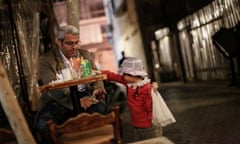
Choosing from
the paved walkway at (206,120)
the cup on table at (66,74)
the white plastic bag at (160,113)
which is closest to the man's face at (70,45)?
the cup on table at (66,74)

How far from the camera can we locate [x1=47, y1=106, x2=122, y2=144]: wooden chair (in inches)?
135

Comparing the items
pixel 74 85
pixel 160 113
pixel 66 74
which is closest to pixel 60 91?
pixel 66 74

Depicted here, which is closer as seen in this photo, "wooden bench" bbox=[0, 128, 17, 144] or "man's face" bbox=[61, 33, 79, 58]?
"wooden bench" bbox=[0, 128, 17, 144]

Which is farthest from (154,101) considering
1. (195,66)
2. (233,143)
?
(195,66)

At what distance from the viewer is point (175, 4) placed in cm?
2003

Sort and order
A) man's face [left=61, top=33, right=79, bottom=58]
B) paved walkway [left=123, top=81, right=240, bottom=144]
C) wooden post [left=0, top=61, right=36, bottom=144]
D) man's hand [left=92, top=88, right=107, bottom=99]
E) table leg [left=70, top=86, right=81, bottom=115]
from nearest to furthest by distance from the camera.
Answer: wooden post [left=0, top=61, right=36, bottom=144] < table leg [left=70, top=86, right=81, bottom=115] < man's face [left=61, top=33, right=79, bottom=58] < man's hand [left=92, top=88, right=107, bottom=99] < paved walkway [left=123, top=81, right=240, bottom=144]

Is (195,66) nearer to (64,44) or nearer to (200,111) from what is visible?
(200,111)

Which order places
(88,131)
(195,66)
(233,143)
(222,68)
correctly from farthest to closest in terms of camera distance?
(195,66)
(222,68)
(233,143)
(88,131)

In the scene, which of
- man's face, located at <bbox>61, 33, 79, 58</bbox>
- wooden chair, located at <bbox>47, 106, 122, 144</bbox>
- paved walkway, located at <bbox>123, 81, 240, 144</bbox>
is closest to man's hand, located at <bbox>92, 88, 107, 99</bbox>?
man's face, located at <bbox>61, 33, 79, 58</bbox>

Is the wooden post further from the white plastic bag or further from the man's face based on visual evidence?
the white plastic bag

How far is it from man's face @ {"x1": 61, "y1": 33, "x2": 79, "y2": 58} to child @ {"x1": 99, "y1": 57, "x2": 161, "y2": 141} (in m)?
0.69

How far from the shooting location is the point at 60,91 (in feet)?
16.0

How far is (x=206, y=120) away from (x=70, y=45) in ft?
14.7

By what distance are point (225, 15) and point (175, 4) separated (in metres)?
6.68
